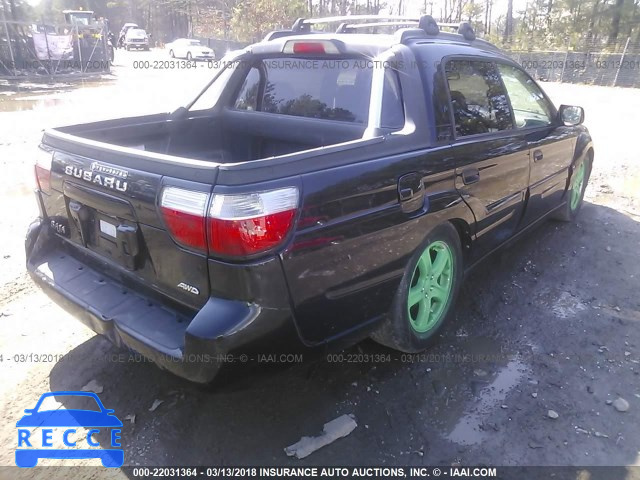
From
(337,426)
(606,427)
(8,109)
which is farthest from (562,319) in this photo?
(8,109)

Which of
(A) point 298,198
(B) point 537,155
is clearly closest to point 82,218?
(A) point 298,198

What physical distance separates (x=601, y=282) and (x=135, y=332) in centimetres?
364

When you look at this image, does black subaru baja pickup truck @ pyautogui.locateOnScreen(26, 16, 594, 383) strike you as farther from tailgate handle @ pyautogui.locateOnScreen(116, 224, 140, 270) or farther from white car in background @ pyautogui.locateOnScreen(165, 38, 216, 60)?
white car in background @ pyautogui.locateOnScreen(165, 38, 216, 60)

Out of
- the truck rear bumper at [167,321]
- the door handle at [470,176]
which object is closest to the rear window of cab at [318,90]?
the door handle at [470,176]

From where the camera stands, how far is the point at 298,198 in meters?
2.08

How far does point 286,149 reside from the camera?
3.49 meters

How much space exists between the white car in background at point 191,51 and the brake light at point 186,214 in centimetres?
→ 3428

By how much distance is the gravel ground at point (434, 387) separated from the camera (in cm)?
244

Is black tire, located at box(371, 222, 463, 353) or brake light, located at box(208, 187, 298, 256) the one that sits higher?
brake light, located at box(208, 187, 298, 256)

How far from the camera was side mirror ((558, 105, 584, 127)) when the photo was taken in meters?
4.44

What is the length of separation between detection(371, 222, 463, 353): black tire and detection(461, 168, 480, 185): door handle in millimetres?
290

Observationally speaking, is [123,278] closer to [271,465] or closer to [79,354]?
[79,354]

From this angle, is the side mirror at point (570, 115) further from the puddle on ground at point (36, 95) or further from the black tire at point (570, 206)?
the puddle on ground at point (36, 95)

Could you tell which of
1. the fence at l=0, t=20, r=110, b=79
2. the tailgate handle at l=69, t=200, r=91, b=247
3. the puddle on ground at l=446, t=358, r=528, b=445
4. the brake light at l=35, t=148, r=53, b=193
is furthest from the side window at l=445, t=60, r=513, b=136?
the fence at l=0, t=20, r=110, b=79
